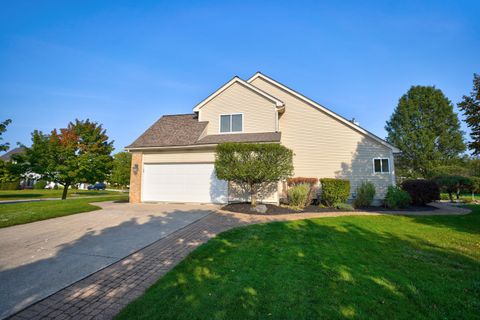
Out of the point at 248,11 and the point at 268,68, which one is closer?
the point at 248,11

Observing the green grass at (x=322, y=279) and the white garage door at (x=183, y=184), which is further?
the white garage door at (x=183, y=184)

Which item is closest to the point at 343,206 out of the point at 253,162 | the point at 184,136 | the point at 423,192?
the point at 253,162

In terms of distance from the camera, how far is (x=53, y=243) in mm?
5395

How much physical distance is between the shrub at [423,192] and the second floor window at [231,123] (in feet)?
38.1

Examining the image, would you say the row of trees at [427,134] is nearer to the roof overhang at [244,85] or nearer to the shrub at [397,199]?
the shrub at [397,199]

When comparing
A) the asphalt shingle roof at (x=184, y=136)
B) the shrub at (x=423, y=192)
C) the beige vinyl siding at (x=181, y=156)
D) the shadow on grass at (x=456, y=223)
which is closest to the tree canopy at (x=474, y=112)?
the shadow on grass at (x=456, y=223)

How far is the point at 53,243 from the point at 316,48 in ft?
54.0

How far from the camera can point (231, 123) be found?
559 inches

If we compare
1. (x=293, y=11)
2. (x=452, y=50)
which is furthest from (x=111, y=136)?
(x=452, y=50)

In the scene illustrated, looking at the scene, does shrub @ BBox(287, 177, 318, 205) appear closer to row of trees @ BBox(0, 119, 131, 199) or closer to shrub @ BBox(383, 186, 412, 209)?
shrub @ BBox(383, 186, 412, 209)

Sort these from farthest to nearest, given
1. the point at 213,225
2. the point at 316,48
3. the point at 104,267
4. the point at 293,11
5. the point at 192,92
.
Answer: the point at 192,92 < the point at 316,48 < the point at 293,11 < the point at 213,225 < the point at 104,267

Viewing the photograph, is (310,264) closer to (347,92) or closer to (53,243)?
(53,243)

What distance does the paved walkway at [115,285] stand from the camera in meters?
2.70

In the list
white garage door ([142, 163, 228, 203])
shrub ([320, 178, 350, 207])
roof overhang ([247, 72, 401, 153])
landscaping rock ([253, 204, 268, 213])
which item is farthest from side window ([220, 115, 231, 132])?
shrub ([320, 178, 350, 207])
